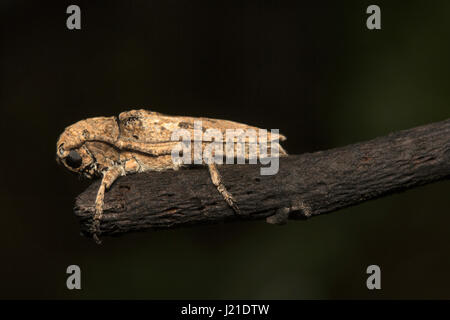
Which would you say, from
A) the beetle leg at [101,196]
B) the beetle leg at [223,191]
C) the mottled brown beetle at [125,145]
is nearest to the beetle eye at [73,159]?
the mottled brown beetle at [125,145]

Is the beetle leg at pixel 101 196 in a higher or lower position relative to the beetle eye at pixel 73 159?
lower

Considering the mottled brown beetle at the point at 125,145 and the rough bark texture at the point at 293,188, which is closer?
the rough bark texture at the point at 293,188

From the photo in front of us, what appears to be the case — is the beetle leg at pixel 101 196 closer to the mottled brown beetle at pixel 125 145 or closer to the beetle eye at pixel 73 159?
the mottled brown beetle at pixel 125 145

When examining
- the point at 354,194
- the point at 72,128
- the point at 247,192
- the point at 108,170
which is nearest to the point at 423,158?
the point at 354,194

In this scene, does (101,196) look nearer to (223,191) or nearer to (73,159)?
(73,159)

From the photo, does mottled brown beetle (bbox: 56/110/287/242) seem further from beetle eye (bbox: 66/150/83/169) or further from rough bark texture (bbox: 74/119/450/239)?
rough bark texture (bbox: 74/119/450/239)

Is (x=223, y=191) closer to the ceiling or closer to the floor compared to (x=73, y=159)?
closer to the floor

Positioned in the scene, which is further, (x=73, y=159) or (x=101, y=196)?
(x=73, y=159)

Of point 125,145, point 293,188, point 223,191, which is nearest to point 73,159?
point 125,145

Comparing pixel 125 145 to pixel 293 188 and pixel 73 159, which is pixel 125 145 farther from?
pixel 293 188
